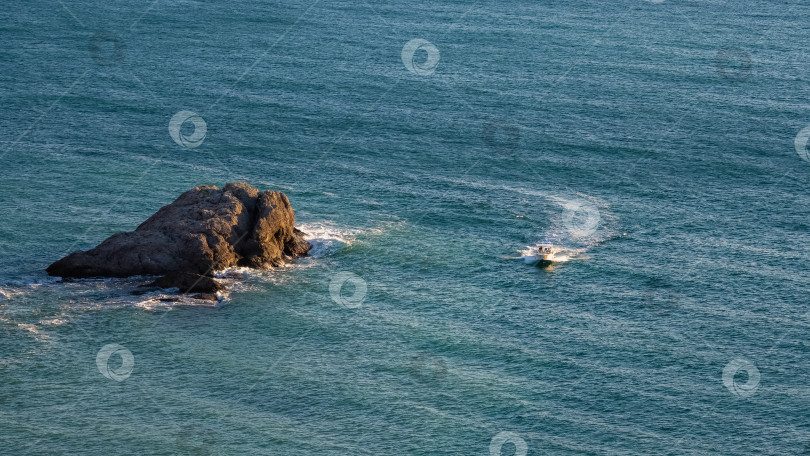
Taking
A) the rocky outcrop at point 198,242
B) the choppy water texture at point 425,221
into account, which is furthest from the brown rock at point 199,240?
the choppy water texture at point 425,221

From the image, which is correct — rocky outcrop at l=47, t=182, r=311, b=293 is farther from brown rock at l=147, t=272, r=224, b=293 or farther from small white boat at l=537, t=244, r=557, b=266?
small white boat at l=537, t=244, r=557, b=266

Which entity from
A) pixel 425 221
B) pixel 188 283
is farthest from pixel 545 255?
pixel 188 283

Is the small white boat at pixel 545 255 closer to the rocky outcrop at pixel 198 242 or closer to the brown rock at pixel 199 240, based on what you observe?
the brown rock at pixel 199 240

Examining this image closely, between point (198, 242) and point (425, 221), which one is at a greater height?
point (425, 221)

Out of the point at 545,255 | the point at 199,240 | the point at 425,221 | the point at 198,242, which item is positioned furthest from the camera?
the point at 425,221

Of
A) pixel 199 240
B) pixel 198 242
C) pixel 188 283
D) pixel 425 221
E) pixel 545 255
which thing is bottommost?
pixel 188 283

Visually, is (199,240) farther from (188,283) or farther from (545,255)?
(545,255)

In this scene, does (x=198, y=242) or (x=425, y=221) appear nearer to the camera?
(x=198, y=242)

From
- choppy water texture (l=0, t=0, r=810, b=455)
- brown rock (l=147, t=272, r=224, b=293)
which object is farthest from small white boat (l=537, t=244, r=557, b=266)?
brown rock (l=147, t=272, r=224, b=293)
